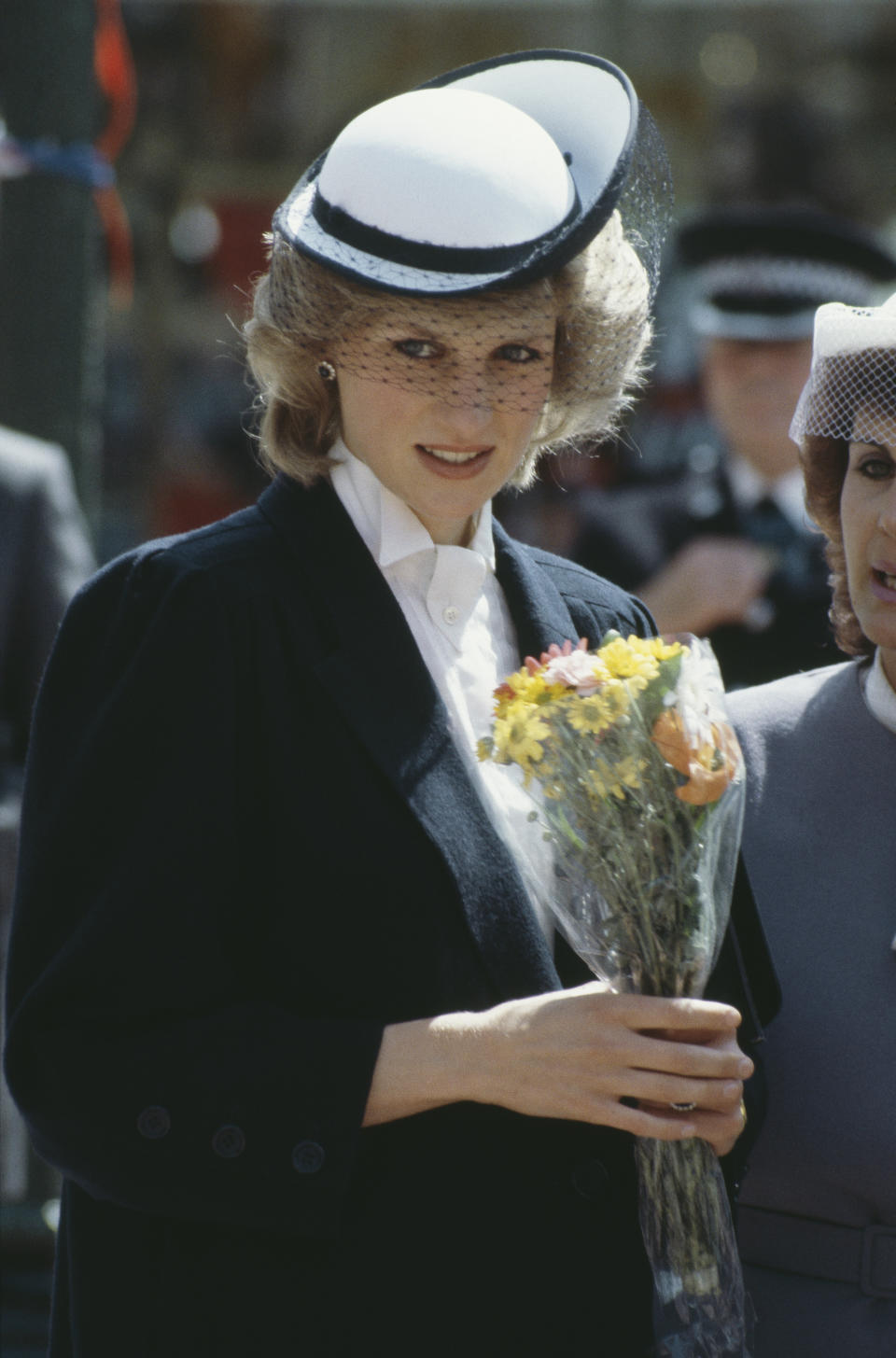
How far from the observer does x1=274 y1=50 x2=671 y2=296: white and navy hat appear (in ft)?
6.51

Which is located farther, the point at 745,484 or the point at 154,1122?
the point at 745,484

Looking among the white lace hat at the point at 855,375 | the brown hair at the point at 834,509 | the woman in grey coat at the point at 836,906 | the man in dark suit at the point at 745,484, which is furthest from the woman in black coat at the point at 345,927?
the man in dark suit at the point at 745,484

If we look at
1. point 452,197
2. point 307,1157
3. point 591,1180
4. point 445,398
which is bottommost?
point 591,1180

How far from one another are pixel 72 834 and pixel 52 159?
8.32ft

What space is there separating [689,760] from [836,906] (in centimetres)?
63

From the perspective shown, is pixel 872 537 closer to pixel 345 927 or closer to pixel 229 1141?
pixel 345 927

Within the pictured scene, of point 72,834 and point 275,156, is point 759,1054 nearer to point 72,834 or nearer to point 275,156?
point 72,834

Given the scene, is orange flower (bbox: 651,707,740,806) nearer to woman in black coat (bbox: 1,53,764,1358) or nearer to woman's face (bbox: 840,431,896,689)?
woman in black coat (bbox: 1,53,764,1358)

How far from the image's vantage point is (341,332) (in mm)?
2070

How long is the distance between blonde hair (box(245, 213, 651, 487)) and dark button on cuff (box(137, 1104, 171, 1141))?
28.7 inches

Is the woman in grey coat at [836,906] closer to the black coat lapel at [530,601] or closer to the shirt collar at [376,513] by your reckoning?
the black coat lapel at [530,601]

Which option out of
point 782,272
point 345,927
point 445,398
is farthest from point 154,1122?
point 782,272

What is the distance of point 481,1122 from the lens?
196 cm

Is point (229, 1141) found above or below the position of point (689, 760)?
below
